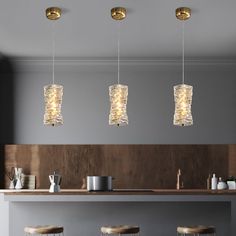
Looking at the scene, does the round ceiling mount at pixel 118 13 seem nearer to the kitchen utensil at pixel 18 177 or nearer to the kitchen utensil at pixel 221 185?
the kitchen utensil at pixel 221 185

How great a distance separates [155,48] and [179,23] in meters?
1.25

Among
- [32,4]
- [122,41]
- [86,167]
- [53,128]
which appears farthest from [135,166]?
[32,4]

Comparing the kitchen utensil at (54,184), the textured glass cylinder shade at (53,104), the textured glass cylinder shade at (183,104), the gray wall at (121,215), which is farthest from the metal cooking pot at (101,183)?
the textured glass cylinder shade at (183,104)

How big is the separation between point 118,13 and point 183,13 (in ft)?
2.14

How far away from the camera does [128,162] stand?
7707mm

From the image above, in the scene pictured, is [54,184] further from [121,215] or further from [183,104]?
[183,104]

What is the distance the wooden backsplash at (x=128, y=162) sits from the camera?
7660 millimetres

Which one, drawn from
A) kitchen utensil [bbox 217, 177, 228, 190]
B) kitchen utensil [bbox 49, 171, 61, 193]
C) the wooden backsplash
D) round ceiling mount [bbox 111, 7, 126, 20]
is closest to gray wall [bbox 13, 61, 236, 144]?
the wooden backsplash

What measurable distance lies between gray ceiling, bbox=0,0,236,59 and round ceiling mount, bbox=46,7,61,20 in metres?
0.07

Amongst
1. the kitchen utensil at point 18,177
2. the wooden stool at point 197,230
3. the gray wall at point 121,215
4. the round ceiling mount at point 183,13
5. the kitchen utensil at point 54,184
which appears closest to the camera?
the wooden stool at point 197,230

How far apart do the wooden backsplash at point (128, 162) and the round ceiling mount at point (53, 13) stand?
2.78 m

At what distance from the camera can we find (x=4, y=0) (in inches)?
197

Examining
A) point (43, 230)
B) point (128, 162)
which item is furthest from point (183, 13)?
point (128, 162)

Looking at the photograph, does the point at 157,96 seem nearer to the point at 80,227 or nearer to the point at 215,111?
the point at 215,111
